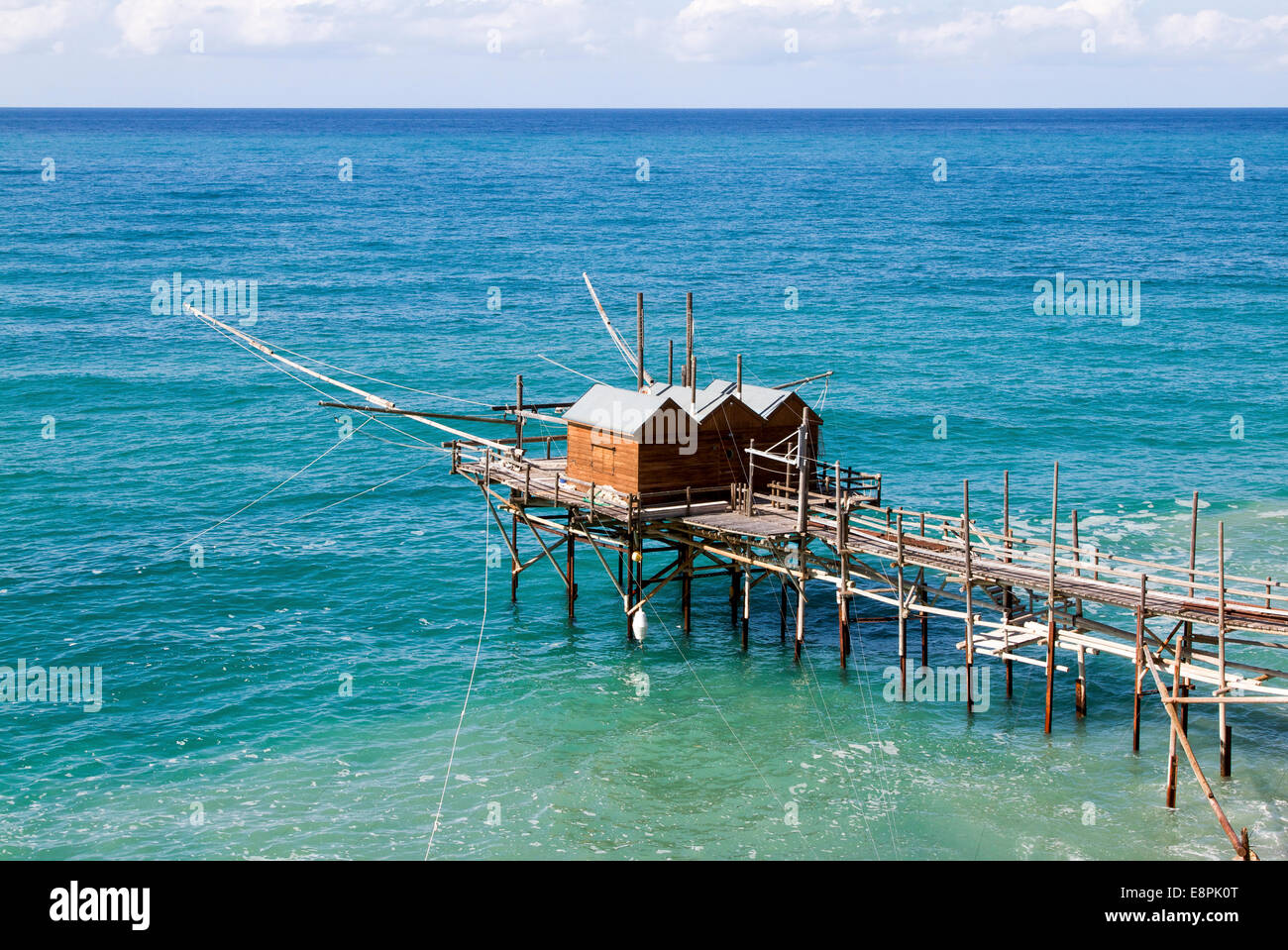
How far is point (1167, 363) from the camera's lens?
83000 millimetres

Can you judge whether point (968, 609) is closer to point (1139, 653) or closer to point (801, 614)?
point (1139, 653)

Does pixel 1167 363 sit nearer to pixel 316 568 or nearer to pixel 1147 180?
pixel 316 568

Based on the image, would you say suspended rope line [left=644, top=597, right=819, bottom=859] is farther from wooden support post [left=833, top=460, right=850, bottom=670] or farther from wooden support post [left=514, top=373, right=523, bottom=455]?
wooden support post [left=514, top=373, right=523, bottom=455]

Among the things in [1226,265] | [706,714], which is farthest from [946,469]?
[1226,265]

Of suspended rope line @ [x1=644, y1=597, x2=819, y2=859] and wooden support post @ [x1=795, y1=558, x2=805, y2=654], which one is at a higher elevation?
wooden support post @ [x1=795, y1=558, x2=805, y2=654]

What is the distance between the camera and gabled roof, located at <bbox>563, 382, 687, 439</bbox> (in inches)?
1517

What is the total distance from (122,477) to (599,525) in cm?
2780

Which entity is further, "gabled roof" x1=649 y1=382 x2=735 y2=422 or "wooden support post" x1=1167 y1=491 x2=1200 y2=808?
"gabled roof" x1=649 y1=382 x2=735 y2=422

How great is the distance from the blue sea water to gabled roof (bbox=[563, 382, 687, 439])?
715 centimetres

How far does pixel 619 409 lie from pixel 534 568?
40.0ft

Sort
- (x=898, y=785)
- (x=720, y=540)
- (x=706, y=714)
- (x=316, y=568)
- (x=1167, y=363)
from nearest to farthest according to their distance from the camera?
(x=898, y=785), (x=706, y=714), (x=720, y=540), (x=316, y=568), (x=1167, y=363)

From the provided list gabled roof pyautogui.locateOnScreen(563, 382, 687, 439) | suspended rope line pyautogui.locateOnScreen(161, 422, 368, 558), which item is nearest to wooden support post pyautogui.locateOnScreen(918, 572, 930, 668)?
gabled roof pyautogui.locateOnScreen(563, 382, 687, 439)

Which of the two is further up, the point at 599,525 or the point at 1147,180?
the point at 1147,180

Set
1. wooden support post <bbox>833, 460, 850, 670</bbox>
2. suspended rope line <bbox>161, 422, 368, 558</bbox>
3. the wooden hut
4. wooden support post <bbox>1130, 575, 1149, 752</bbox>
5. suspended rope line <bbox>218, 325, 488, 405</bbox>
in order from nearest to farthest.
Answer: wooden support post <bbox>1130, 575, 1149, 752</bbox> < wooden support post <bbox>833, 460, 850, 670</bbox> < the wooden hut < suspended rope line <bbox>161, 422, 368, 558</bbox> < suspended rope line <bbox>218, 325, 488, 405</bbox>
